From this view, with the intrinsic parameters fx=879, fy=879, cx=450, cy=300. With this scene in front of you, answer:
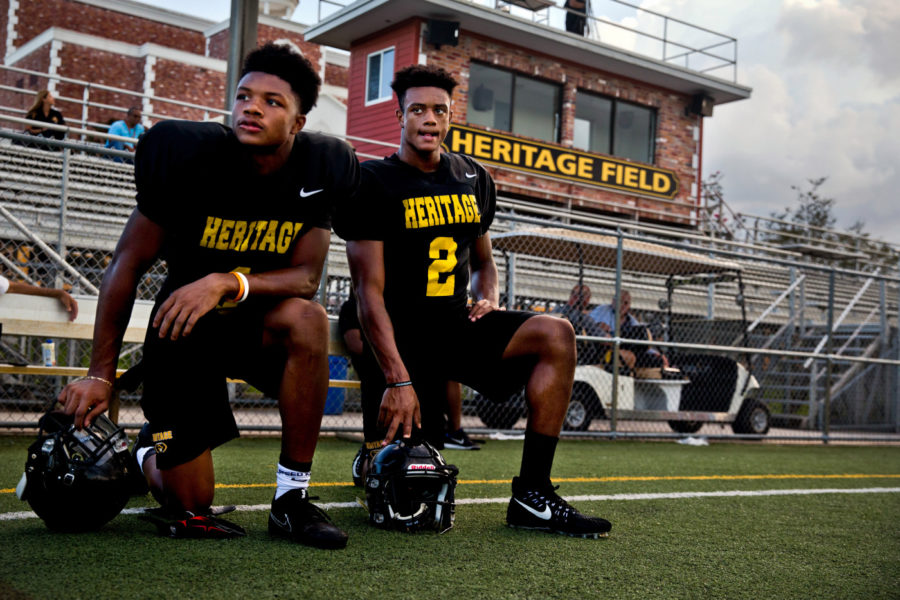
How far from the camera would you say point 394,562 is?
9.27 feet

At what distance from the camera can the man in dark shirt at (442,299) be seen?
11.9 ft

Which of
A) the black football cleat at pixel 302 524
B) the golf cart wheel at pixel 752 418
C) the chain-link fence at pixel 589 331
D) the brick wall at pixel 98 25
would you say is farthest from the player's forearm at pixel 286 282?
the brick wall at pixel 98 25

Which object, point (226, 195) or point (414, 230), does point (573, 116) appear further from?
point (226, 195)

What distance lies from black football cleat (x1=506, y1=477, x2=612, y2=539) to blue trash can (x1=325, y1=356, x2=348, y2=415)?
17.7 ft

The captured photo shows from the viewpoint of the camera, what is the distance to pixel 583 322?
929 cm

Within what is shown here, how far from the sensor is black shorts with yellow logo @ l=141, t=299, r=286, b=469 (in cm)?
313

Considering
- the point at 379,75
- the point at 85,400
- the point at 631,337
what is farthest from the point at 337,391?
the point at 379,75

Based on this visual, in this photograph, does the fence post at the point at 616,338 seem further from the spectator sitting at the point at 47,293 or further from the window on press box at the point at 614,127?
the window on press box at the point at 614,127

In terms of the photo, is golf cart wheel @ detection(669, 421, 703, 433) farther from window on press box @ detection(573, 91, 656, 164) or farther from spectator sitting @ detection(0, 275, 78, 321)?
window on press box @ detection(573, 91, 656, 164)

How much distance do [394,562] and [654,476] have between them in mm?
3328

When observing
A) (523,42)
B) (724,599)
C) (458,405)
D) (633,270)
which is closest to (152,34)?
(523,42)

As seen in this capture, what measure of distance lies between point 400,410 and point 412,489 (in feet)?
1.00

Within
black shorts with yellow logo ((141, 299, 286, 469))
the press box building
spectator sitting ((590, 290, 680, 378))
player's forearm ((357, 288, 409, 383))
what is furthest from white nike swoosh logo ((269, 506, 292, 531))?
the press box building

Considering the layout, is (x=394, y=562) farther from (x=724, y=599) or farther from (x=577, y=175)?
(x=577, y=175)
